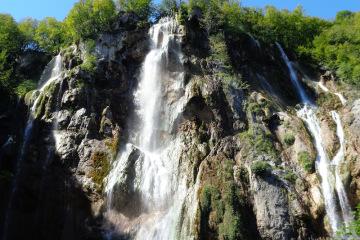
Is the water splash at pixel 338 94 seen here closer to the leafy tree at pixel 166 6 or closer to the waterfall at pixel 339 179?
the waterfall at pixel 339 179

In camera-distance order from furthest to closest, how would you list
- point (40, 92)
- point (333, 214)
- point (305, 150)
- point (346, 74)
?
point (346, 74) < point (40, 92) < point (305, 150) < point (333, 214)

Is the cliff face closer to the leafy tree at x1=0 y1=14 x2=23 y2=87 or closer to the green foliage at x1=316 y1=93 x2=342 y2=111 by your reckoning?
the green foliage at x1=316 y1=93 x2=342 y2=111

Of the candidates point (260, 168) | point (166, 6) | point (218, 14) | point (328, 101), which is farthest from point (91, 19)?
point (328, 101)

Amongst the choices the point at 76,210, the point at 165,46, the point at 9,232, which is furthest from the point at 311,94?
the point at 9,232

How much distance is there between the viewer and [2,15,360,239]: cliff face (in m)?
22.4

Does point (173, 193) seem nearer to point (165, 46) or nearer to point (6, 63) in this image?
point (165, 46)

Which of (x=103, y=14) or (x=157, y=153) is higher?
(x=103, y=14)

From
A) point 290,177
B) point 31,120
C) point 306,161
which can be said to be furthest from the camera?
point 31,120

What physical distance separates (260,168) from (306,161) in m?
3.30

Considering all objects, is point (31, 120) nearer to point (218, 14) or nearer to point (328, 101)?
point (218, 14)

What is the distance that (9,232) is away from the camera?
75.5ft

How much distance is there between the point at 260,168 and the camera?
23.8 meters

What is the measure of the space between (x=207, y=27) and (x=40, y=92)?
599 inches

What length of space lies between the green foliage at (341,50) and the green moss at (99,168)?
2171 cm
